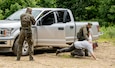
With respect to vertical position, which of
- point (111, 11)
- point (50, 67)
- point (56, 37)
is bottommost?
point (50, 67)

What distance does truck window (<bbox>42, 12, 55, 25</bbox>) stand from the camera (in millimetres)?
13848

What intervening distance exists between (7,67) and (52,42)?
3665mm

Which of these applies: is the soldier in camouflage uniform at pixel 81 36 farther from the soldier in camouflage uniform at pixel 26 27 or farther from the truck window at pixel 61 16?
the soldier in camouflage uniform at pixel 26 27

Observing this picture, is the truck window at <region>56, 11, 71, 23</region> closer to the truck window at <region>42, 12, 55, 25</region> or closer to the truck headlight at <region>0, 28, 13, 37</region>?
the truck window at <region>42, 12, 55, 25</region>

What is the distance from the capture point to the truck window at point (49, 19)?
13.8 metres

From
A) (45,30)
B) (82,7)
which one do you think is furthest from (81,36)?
(82,7)

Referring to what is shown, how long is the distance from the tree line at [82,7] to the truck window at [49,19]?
8.68 m

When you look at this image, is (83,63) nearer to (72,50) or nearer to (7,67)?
(72,50)

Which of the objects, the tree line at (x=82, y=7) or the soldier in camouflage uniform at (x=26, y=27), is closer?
the soldier in camouflage uniform at (x=26, y=27)

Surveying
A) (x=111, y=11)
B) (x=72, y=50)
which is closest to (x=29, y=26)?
(x=72, y=50)

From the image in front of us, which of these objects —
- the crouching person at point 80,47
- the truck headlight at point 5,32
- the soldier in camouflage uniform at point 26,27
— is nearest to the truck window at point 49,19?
the crouching person at point 80,47

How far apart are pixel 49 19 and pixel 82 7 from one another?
27.0 metres

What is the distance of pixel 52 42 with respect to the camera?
13.7 metres

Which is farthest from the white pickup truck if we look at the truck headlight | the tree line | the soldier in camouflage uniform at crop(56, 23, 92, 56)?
the tree line
